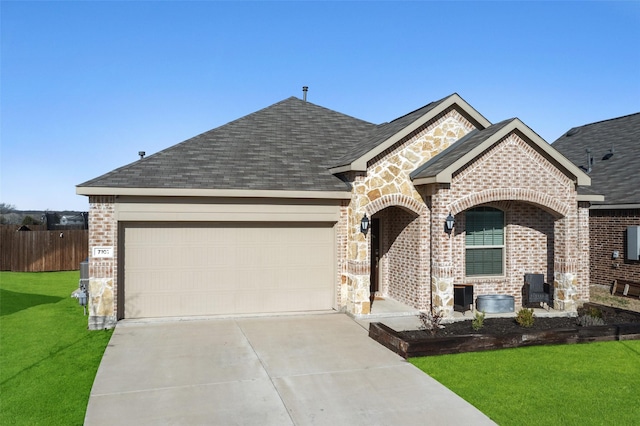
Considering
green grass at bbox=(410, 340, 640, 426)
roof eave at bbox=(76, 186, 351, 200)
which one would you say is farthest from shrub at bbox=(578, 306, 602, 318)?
roof eave at bbox=(76, 186, 351, 200)

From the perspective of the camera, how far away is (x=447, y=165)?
1143cm

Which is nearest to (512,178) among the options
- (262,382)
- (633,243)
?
(633,243)

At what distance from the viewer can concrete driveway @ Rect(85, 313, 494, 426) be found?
6.27 meters

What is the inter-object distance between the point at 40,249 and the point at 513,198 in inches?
800

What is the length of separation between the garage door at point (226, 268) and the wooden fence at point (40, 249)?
12.5 m

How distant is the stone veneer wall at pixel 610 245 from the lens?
15180 mm

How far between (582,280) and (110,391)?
13256 mm

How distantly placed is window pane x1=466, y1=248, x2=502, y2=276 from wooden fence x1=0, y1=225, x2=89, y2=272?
1698cm

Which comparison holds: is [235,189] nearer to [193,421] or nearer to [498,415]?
[193,421]

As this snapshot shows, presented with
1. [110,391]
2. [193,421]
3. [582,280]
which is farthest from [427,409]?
[582,280]

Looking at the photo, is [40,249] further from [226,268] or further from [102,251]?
[226,268]

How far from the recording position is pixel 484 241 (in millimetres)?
13383

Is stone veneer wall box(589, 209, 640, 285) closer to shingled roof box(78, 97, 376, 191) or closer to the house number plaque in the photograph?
shingled roof box(78, 97, 376, 191)

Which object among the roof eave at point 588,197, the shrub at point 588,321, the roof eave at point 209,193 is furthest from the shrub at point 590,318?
the roof eave at point 209,193
